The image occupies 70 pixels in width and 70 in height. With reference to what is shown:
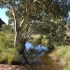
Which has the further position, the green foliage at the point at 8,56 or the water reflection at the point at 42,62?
the water reflection at the point at 42,62

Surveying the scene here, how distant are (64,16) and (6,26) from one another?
63.4 feet

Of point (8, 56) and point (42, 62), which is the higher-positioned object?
point (8, 56)

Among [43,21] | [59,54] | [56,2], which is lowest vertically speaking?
[59,54]

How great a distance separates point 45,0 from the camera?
19.8 metres

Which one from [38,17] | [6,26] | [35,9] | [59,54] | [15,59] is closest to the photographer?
[15,59]

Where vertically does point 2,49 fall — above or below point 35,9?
below

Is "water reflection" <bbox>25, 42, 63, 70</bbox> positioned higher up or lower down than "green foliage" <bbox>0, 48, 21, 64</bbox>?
lower down

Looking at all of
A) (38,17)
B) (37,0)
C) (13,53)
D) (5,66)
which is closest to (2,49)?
(13,53)

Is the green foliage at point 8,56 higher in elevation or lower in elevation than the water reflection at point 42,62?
higher

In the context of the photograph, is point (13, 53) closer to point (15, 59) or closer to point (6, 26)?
point (15, 59)

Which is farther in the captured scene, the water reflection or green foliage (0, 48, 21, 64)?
the water reflection

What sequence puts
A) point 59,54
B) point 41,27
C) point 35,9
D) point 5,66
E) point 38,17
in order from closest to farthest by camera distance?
point 5,66 < point 59,54 < point 35,9 < point 38,17 < point 41,27

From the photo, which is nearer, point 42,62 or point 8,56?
point 8,56

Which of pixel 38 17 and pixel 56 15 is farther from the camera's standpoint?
pixel 38 17
